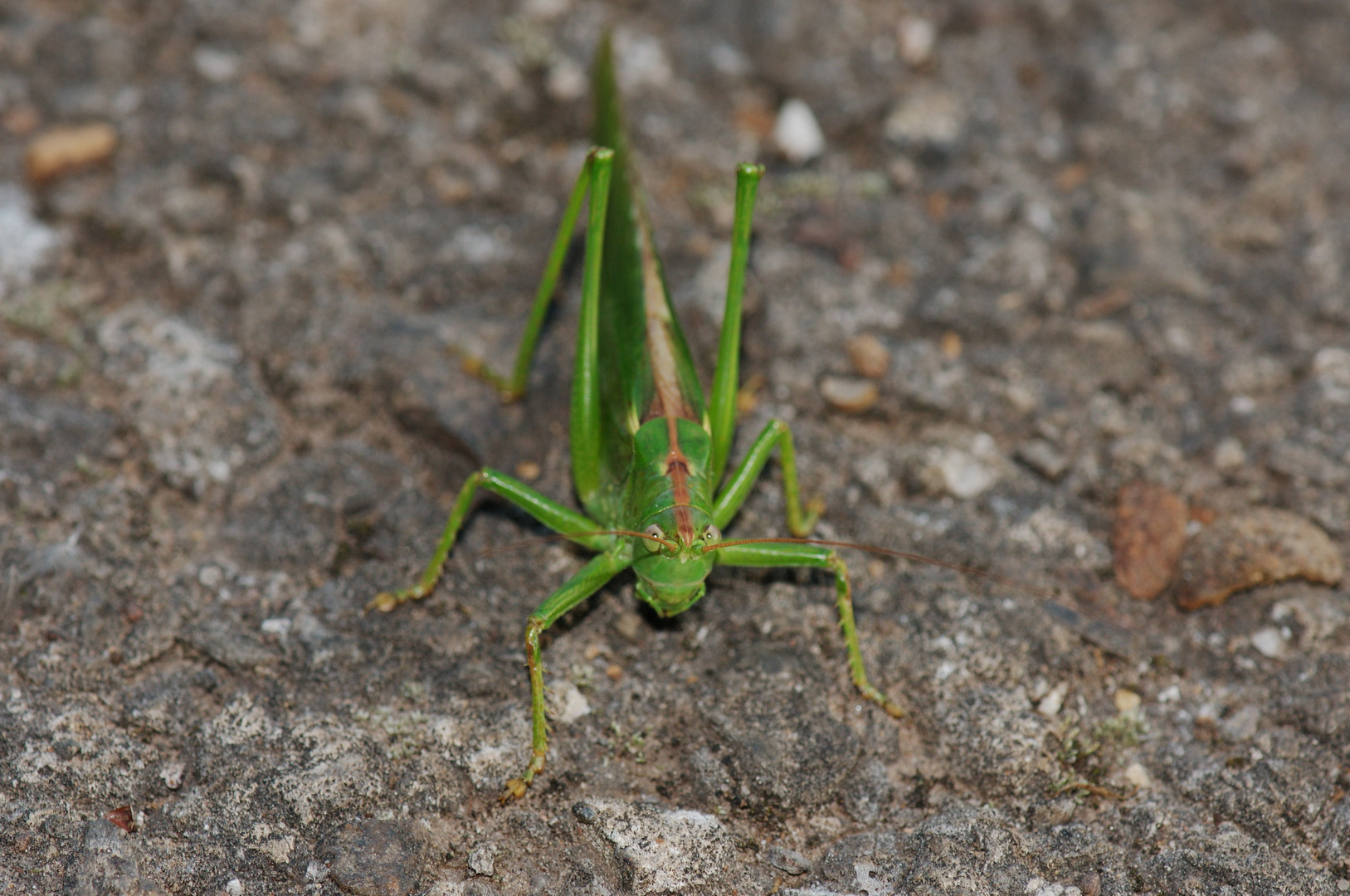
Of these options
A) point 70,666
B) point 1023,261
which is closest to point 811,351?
point 1023,261

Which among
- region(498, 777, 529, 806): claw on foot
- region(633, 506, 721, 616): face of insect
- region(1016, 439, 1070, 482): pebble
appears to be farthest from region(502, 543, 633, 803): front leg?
region(1016, 439, 1070, 482): pebble

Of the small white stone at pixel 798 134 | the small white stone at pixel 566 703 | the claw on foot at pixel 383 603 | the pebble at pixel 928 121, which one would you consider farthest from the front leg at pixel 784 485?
the pebble at pixel 928 121

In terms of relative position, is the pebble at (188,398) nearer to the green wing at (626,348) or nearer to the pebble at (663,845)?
the green wing at (626,348)

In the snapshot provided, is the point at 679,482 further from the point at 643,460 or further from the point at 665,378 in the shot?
the point at 665,378

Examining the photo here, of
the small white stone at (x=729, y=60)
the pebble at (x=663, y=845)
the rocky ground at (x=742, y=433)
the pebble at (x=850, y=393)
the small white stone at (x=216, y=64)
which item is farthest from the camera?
the small white stone at (x=729, y=60)

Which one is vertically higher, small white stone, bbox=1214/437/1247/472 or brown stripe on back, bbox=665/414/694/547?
brown stripe on back, bbox=665/414/694/547

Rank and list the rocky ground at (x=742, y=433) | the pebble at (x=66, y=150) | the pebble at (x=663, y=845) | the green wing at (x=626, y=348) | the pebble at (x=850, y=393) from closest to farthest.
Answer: the pebble at (x=663, y=845) → the rocky ground at (x=742, y=433) → the green wing at (x=626, y=348) → the pebble at (x=850, y=393) → the pebble at (x=66, y=150)

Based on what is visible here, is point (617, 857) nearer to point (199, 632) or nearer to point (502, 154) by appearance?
point (199, 632)

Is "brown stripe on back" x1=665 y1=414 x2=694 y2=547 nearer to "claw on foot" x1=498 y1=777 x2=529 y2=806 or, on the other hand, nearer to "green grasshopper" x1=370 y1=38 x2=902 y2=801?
"green grasshopper" x1=370 y1=38 x2=902 y2=801
